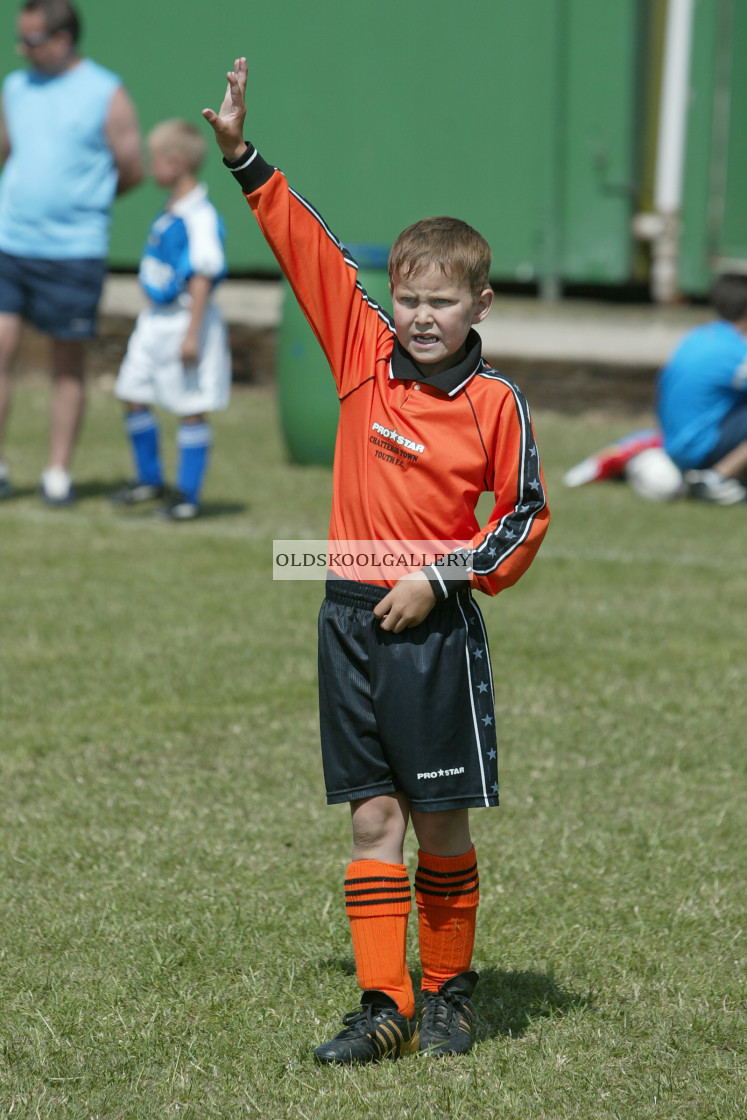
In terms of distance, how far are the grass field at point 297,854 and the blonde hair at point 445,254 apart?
147 cm

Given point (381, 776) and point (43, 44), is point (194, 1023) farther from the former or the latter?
point (43, 44)

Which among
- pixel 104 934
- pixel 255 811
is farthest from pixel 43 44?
pixel 104 934

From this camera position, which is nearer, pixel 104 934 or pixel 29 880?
pixel 104 934

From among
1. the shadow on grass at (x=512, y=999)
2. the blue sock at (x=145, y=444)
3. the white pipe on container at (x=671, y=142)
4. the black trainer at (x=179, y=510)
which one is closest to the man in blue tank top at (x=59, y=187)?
the blue sock at (x=145, y=444)

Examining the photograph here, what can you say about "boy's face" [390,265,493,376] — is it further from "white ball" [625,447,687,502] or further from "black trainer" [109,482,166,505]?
"white ball" [625,447,687,502]

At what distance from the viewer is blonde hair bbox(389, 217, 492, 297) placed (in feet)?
8.93

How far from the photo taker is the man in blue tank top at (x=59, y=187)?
7.48m

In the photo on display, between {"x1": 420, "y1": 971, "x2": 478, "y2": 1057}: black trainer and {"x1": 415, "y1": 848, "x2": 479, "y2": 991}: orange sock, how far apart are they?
0.06 feet

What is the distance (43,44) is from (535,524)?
560cm

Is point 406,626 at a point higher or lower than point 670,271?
higher

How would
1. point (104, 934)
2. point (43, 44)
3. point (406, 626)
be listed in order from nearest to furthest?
point (406, 626) < point (104, 934) < point (43, 44)

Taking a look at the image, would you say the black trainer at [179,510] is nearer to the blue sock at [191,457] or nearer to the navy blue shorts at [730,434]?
the blue sock at [191,457]

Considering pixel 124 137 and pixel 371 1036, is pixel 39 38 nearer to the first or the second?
pixel 124 137

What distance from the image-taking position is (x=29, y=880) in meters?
3.48
